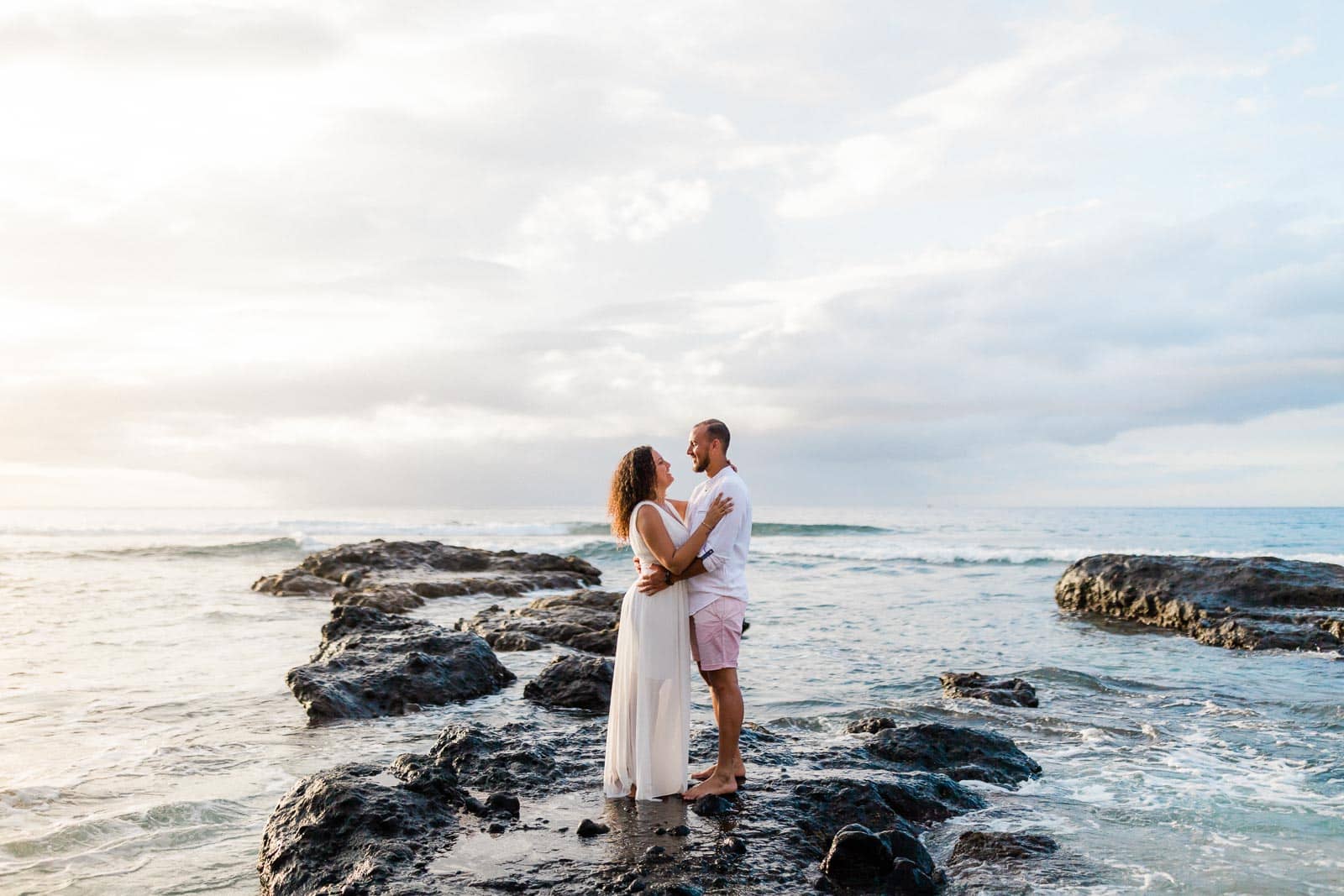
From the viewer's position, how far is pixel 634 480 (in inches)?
259

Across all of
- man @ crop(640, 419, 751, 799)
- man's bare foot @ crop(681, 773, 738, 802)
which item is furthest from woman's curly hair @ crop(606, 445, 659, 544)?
man's bare foot @ crop(681, 773, 738, 802)

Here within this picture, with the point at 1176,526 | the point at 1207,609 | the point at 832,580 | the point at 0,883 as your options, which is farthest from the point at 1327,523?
the point at 0,883

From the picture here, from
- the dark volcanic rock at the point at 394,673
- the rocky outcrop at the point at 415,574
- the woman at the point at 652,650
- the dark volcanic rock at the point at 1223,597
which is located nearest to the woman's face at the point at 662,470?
the woman at the point at 652,650

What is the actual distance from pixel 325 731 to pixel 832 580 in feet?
64.4

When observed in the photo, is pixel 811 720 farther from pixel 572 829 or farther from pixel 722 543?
pixel 572 829

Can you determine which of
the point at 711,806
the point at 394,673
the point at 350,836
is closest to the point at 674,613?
the point at 711,806

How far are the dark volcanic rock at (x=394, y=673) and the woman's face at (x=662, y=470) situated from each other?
5327 mm

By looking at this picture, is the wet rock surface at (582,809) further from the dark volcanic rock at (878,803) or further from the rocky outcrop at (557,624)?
the rocky outcrop at (557,624)

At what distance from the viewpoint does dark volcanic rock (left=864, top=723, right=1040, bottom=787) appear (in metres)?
7.92

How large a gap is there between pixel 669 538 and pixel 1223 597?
573 inches

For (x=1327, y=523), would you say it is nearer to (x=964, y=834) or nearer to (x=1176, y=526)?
(x=1176, y=526)

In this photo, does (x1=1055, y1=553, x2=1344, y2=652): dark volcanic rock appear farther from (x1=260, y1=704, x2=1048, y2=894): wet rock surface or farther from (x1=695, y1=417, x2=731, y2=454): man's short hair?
(x1=695, y1=417, x2=731, y2=454): man's short hair

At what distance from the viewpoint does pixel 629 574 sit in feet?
97.4

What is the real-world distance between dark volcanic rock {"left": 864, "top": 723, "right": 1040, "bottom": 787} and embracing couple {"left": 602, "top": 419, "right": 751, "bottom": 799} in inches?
80.1
